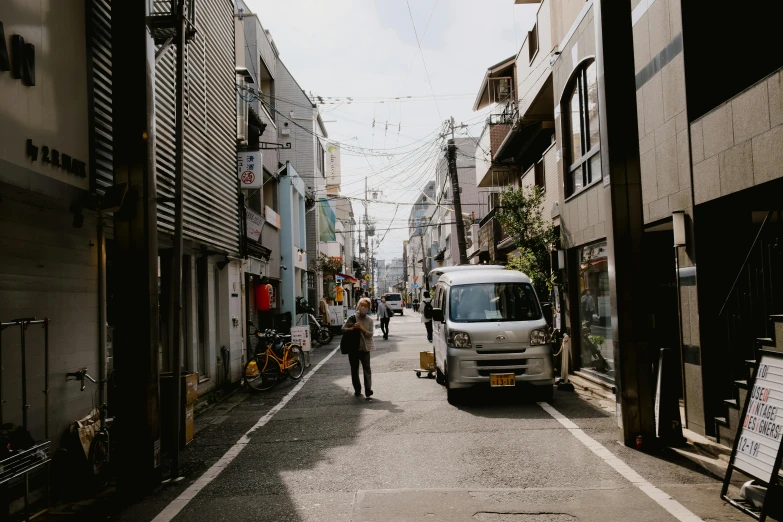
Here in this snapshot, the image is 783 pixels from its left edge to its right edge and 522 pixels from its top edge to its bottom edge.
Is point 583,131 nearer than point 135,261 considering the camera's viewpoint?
No

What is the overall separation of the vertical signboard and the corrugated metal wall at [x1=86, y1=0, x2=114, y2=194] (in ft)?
24.1

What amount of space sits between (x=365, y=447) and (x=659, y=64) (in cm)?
697

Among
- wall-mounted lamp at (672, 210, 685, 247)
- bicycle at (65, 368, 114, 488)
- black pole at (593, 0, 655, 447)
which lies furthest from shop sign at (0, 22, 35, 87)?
wall-mounted lamp at (672, 210, 685, 247)

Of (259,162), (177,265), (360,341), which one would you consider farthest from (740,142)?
(259,162)

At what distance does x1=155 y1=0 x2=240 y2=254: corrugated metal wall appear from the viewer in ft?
36.2

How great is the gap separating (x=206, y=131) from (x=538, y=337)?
26.4ft

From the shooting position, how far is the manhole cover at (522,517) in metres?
5.38

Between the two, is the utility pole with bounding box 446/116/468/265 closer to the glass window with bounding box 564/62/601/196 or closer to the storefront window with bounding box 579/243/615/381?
the glass window with bounding box 564/62/601/196

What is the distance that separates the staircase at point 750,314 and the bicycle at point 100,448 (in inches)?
271

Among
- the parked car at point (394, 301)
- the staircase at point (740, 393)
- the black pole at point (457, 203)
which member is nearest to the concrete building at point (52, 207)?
the staircase at point (740, 393)

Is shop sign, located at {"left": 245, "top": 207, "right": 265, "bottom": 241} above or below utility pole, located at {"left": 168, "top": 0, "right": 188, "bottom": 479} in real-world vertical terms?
above

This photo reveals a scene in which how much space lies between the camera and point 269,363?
1450 centimetres

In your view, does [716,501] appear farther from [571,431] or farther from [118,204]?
[118,204]

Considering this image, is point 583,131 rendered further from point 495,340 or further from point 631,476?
point 631,476
